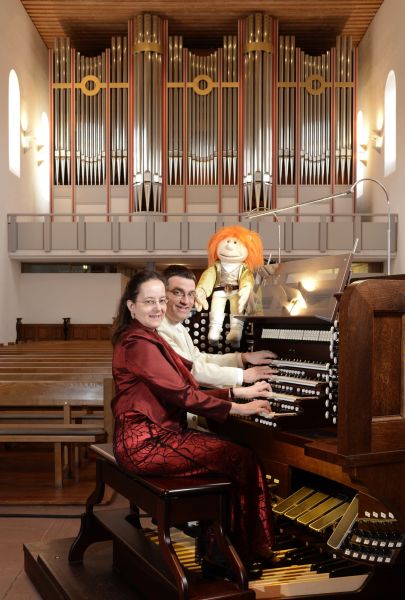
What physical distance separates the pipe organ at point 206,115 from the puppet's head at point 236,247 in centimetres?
1072

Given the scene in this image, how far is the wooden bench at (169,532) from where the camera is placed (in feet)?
8.21

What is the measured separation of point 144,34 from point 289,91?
139 inches

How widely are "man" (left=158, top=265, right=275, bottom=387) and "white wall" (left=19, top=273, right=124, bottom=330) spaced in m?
11.4

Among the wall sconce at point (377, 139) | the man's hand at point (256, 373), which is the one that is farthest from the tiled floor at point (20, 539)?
the wall sconce at point (377, 139)

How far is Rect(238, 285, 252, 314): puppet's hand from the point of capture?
4.04 metres

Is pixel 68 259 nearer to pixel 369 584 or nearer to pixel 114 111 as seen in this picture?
pixel 114 111

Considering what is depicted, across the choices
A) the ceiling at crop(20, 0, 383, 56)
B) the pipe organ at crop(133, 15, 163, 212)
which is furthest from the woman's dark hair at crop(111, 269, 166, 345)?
the ceiling at crop(20, 0, 383, 56)

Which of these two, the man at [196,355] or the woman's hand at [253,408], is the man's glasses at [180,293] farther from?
the woman's hand at [253,408]

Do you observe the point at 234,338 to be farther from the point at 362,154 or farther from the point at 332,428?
the point at 362,154

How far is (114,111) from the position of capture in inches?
607

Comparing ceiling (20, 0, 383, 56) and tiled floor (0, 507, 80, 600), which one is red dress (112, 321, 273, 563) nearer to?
tiled floor (0, 507, 80, 600)

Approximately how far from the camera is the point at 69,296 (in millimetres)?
15078

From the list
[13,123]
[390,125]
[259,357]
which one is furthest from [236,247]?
[13,123]

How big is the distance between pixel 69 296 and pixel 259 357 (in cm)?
1204
